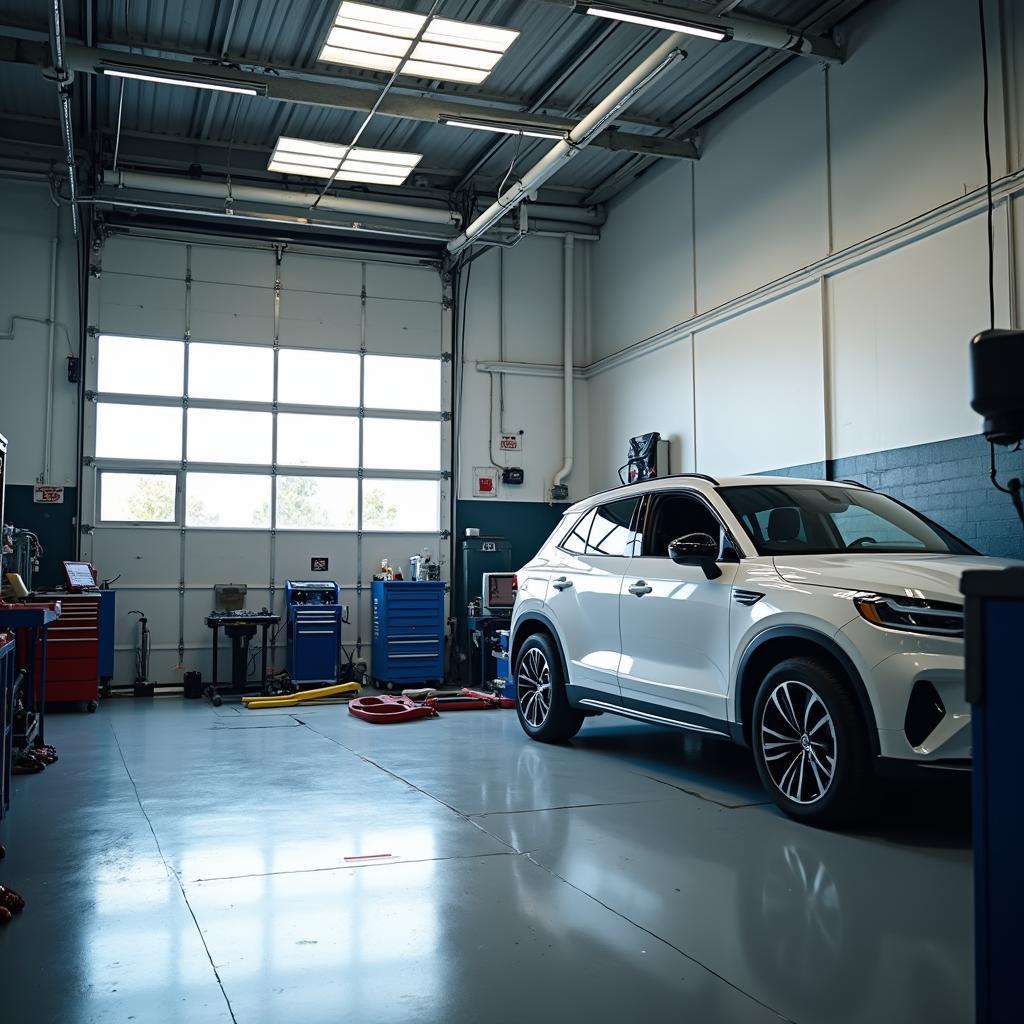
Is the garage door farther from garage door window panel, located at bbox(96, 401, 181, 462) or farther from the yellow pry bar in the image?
the yellow pry bar

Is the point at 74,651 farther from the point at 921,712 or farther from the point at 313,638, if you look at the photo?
the point at 921,712

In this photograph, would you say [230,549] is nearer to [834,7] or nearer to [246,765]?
[246,765]

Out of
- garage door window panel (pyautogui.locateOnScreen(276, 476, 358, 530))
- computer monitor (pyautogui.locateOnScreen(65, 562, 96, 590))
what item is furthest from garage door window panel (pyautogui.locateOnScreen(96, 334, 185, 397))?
computer monitor (pyautogui.locateOnScreen(65, 562, 96, 590))

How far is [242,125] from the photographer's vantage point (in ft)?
34.8

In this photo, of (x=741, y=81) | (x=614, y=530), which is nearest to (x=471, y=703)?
(x=614, y=530)

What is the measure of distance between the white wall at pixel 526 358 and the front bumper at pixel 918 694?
8.47 m

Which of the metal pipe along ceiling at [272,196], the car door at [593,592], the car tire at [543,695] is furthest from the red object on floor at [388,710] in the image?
the metal pipe along ceiling at [272,196]

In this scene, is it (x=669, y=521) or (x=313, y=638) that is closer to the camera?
(x=669, y=521)

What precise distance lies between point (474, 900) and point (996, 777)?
2139 mm

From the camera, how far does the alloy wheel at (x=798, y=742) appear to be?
434cm

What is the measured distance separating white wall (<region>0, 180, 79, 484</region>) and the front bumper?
9.18 m

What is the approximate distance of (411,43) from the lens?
761 cm

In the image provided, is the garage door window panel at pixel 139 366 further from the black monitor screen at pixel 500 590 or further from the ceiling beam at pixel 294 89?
the black monitor screen at pixel 500 590

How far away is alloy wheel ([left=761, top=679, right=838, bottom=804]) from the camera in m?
4.34
